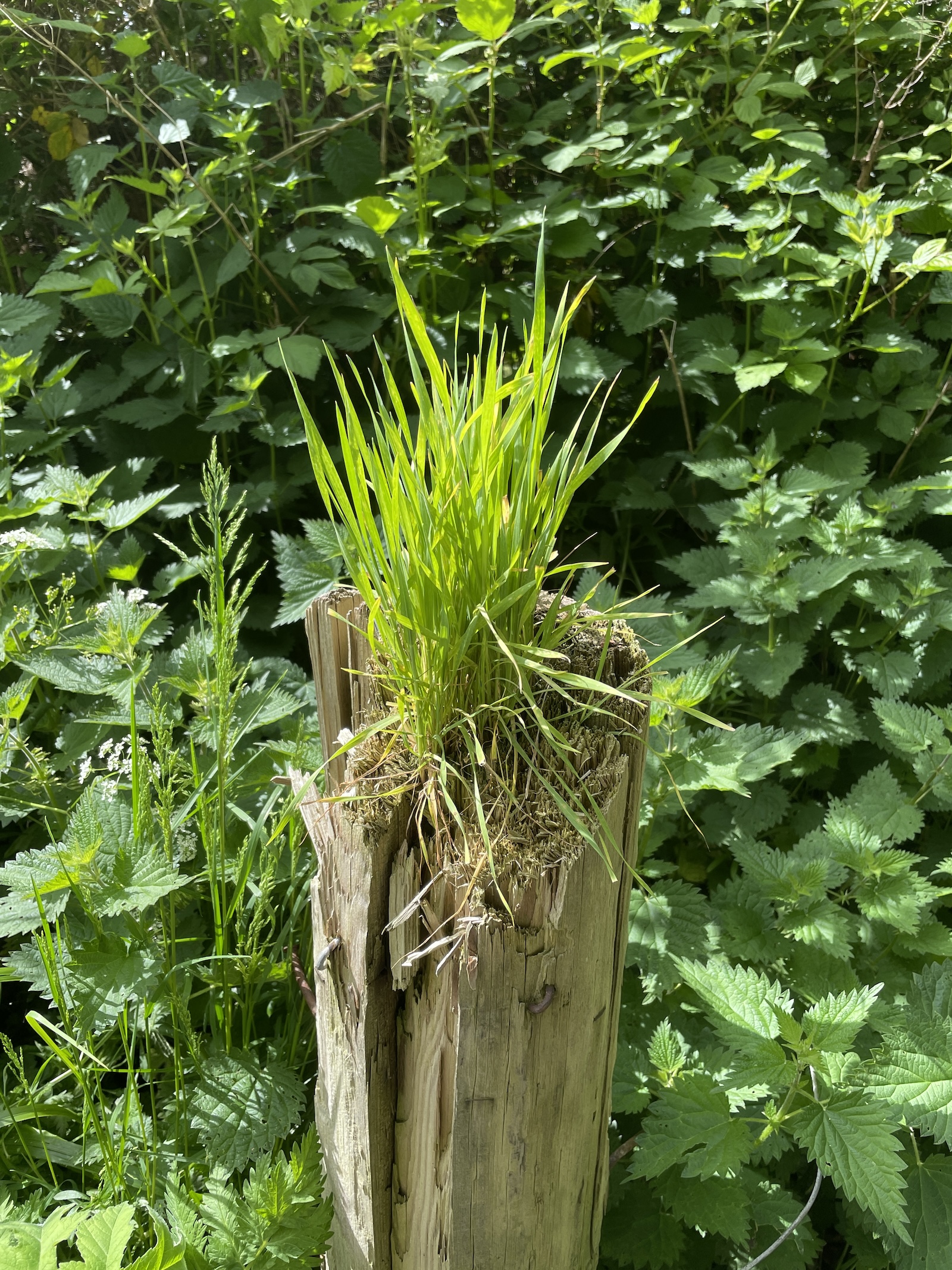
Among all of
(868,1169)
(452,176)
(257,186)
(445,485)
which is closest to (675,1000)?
(868,1169)

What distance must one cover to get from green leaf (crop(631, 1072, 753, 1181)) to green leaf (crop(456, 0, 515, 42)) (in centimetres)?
233

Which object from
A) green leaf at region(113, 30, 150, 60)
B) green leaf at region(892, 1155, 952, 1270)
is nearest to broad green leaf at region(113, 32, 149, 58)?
green leaf at region(113, 30, 150, 60)

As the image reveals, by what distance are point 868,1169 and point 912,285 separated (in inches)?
116

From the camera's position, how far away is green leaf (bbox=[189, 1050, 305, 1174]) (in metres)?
1.32

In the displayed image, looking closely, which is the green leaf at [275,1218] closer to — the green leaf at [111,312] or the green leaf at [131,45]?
the green leaf at [111,312]

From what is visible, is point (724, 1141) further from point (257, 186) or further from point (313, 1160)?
point (257, 186)

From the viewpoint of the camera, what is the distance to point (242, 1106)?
4.48 ft

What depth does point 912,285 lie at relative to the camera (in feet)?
10.1

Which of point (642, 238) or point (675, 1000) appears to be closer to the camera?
point (675, 1000)

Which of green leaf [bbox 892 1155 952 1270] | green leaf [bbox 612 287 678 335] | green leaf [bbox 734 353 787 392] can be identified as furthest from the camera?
green leaf [bbox 612 287 678 335]

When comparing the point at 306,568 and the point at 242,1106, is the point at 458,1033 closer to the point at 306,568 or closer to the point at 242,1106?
the point at 242,1106

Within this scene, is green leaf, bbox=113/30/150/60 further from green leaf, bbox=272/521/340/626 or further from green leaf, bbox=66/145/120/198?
green leaf, bbox=272/521/340/626

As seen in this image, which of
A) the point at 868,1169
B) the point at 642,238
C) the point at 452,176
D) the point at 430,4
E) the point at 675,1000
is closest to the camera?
the point at 868,1169

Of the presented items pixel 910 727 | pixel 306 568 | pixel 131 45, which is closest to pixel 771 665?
pixel 910 727
